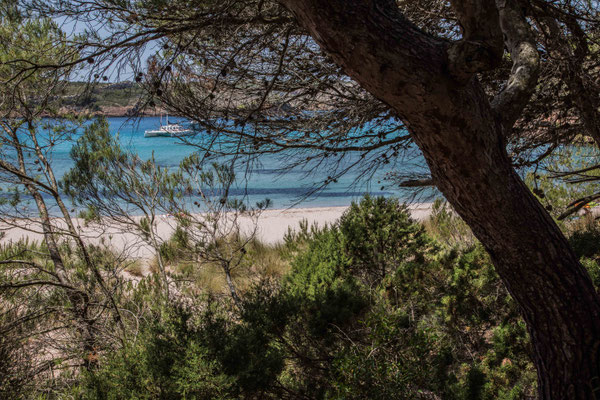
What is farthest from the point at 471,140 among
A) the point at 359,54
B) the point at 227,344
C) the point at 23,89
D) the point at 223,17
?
the point at 23,89

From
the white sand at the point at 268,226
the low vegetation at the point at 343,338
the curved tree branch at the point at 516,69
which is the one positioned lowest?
the low vegetation at the point at 343,338

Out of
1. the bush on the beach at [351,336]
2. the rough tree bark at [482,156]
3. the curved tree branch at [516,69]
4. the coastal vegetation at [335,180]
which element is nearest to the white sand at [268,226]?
the coastal vegetation at [335,180]

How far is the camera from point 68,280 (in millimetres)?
4602

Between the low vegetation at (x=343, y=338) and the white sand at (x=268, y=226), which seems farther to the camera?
the white sand at (x=268, y=226)

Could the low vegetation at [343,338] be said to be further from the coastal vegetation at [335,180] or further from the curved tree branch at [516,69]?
the curved tree branch at [516,69]

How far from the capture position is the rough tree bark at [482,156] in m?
1.69

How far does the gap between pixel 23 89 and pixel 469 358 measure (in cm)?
521

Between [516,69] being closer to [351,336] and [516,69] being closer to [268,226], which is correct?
[351,336]

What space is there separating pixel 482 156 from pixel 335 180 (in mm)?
1621

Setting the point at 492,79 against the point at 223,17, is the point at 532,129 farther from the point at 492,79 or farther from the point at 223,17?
the point at 223,17

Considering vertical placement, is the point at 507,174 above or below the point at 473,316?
above

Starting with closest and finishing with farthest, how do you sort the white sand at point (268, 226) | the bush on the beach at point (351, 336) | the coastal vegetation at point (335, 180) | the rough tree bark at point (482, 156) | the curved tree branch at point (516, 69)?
1. the rough tree bark at point (482, 156)
2. the coastal vegetation at point (335, 180)
3. the curved tree branch at point (516, 69)
4. the bush on the beach at point (351, 336)
5. the white sand at point (268, 226)

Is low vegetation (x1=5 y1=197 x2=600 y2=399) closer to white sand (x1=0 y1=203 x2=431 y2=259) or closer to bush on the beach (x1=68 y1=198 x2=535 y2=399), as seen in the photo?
bush on the beach (x1=68 y1=198 x2=535 y2=399)

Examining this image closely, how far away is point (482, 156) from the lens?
73.2 inches
